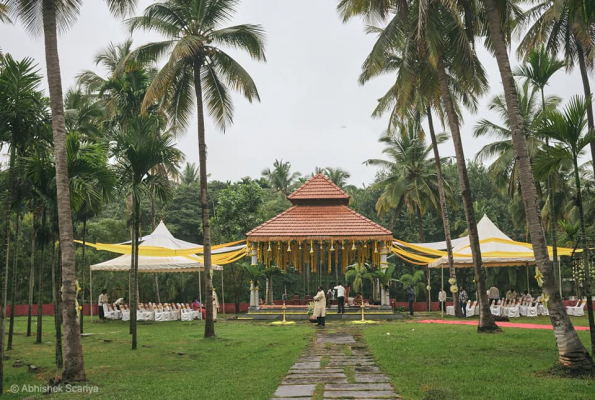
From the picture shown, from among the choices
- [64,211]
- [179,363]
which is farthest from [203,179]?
[64,211]

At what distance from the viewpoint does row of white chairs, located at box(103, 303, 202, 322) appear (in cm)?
2342

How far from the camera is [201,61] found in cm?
1617

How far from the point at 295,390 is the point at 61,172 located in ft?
16.6

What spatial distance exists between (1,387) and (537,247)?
873 centimetres

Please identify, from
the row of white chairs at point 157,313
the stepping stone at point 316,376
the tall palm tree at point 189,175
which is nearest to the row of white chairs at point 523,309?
the row of white chairs at point 157,313

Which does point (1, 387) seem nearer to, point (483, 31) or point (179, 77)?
point (179, 77)

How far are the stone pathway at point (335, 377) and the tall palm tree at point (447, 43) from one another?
4944 millimetres

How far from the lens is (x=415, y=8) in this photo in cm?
1536

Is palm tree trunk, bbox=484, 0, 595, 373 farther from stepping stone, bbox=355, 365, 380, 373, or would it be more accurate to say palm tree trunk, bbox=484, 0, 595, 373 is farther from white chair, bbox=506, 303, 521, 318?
white chair, bbox=506, 303, 521, 318

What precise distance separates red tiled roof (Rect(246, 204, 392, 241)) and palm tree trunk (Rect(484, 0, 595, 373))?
1178 centimetres

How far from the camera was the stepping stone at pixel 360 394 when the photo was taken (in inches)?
272

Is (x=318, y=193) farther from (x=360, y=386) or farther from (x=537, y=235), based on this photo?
(x=360, y=386)

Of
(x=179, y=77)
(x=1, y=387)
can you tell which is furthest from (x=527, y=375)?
(x=179, y=77)

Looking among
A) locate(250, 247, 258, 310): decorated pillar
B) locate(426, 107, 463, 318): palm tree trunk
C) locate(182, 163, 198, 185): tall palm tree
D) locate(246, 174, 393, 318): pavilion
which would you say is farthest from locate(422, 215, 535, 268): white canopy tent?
locate(182, 163, 198, 185): tall palm tree
